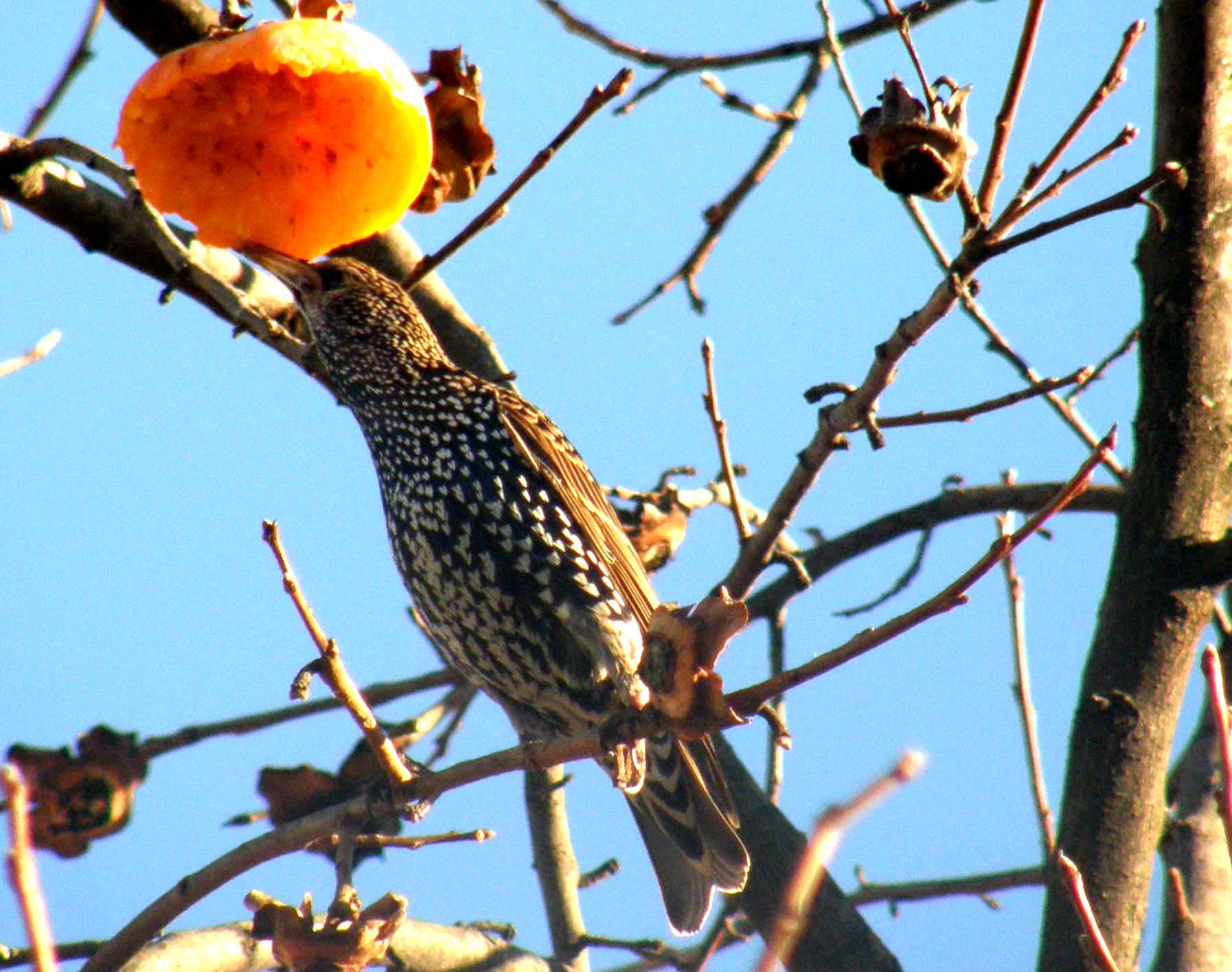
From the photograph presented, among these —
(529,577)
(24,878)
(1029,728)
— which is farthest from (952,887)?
(24,878)

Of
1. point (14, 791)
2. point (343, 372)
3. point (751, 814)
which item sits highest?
point (343, 372)

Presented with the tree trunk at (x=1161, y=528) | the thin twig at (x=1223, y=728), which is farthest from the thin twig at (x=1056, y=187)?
the tree trunk at (x=1161, y=528)

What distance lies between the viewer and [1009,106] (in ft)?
6.57

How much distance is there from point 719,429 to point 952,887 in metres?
1.46

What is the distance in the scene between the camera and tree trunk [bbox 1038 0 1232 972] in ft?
9.72

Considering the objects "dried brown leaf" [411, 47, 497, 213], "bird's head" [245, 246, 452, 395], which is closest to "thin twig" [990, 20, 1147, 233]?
"dried brown leaf" [411, 47, 497, 213]

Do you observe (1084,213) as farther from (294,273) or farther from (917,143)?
(294,273)

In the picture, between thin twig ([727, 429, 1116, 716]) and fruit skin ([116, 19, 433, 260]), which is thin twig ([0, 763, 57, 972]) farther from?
fruit skin ([116, 19, 433, 260])

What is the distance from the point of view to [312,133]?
255 centimetres

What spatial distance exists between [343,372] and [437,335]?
1.02ft

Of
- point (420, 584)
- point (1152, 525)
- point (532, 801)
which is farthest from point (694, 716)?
point (532, 801)

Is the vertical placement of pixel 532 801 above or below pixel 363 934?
above

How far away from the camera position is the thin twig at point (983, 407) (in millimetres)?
2379

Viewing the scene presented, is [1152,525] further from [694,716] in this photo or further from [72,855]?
[72,855]
